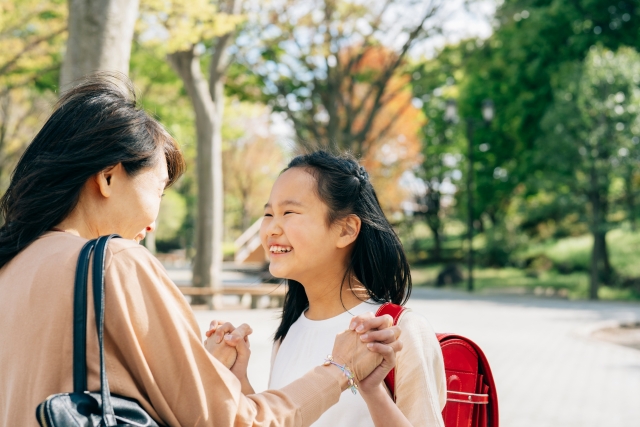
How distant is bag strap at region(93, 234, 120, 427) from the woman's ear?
0.22m

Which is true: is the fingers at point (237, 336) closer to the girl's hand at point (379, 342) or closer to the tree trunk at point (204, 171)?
the girl's hand at point (379, 342)

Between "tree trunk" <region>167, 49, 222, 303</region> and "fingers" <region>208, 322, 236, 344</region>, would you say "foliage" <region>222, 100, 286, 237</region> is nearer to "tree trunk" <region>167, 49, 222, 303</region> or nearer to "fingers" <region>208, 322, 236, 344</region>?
"tree trunk" <region>167, 49, 222, 303</region>

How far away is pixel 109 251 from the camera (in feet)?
5.37

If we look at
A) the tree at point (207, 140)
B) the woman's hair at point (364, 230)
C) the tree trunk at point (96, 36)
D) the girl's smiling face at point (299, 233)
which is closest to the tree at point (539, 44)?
the tree at point (207, 140)

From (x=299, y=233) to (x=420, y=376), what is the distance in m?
0.67

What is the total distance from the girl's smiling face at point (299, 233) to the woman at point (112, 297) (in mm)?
576

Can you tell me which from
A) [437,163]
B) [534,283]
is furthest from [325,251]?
[437,163]

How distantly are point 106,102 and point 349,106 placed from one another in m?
18.6

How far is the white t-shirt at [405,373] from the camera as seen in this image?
2148 millimetres

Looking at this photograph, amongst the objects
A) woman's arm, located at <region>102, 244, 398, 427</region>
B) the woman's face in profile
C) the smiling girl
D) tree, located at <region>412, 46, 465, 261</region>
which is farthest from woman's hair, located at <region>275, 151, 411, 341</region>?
tree, located at <region>412, 46, 465, 261</region>

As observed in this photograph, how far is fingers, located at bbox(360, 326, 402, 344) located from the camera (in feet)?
6.53

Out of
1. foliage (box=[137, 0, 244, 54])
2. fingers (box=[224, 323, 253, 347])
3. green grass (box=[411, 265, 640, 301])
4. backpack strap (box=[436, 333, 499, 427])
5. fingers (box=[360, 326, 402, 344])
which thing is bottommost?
green grass (box=[411, 265, 640, 301])

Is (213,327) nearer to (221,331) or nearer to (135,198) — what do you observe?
(221,331)

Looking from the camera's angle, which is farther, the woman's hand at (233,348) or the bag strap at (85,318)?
the woman's hand at (233,348)
